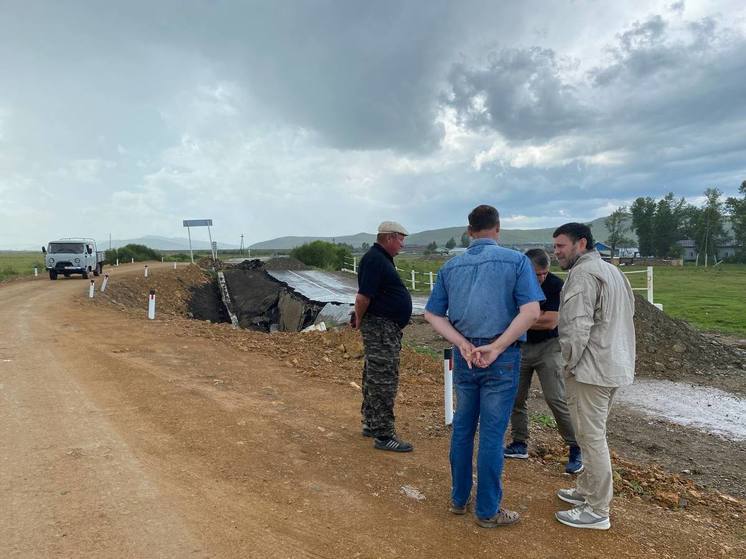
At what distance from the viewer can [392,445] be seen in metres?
4.80

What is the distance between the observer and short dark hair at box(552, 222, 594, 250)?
12.1 feet

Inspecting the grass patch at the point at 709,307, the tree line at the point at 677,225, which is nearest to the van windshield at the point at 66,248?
the grass patch at the point at 709,307

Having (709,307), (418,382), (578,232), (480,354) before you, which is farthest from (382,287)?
(709,307)

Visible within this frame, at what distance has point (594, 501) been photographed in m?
3.49

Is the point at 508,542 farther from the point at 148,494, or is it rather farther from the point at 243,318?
the point at 243,318

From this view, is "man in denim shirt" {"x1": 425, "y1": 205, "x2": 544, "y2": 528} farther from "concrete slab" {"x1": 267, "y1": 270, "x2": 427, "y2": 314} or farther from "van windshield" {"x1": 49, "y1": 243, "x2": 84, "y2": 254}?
"van windshield" {"x1": 49, "y1": 243, "x2": 84, "y2": 254}

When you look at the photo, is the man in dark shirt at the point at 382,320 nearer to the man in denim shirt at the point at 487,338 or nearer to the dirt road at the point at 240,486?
the dirt road at the point at 240,486

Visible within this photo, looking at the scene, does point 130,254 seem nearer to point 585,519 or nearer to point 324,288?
point 324,288

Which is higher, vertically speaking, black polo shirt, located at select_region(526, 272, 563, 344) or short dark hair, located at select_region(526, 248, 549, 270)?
short dark hair, located at select_region(526, 248, 549, 270)

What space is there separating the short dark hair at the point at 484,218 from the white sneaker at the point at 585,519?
79.9 inches

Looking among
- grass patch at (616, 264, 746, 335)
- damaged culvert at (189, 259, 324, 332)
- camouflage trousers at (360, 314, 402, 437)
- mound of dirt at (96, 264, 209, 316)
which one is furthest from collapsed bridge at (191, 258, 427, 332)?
grass patch at (616, 264, 746, 335)

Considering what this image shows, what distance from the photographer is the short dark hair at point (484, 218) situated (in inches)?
138

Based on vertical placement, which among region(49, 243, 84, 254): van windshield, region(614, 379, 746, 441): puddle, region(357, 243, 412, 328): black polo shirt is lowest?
region(614, 379, 746, 441): puddle

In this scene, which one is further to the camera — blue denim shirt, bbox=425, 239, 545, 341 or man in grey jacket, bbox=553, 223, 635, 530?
man in grey jacket, bbox=553, 223, 635, 530
